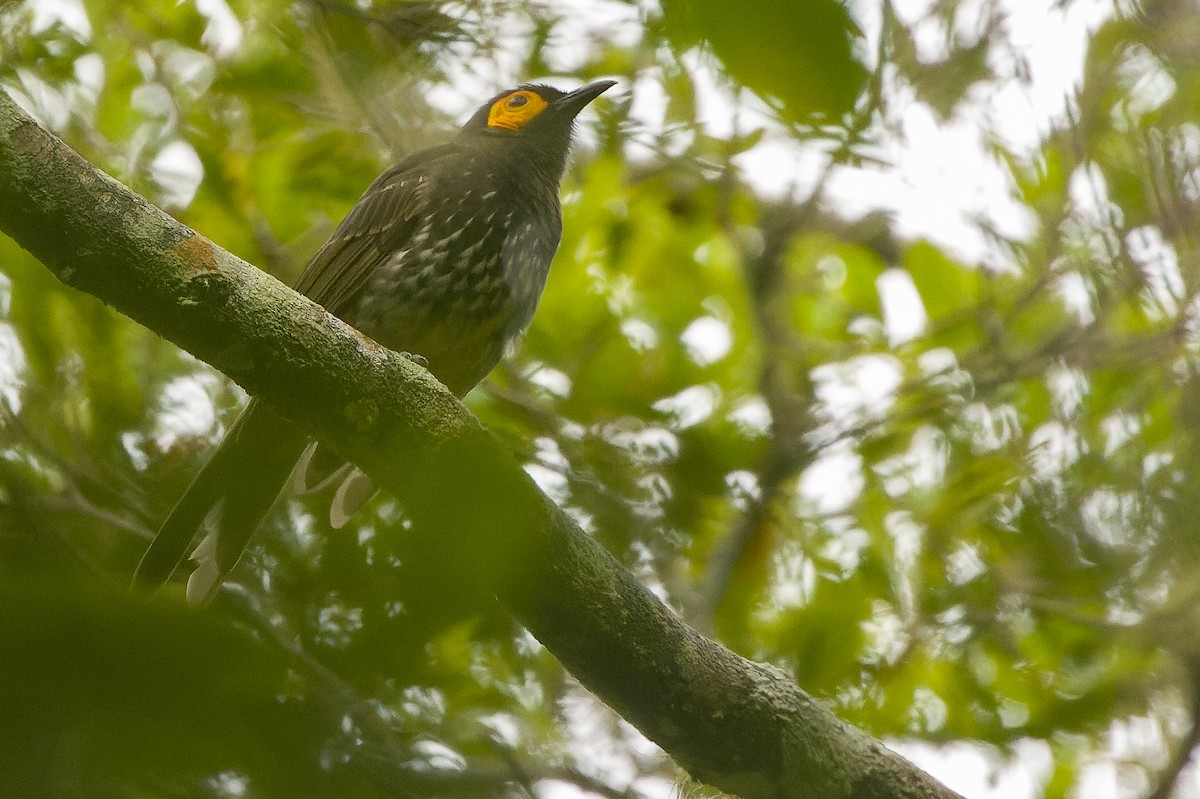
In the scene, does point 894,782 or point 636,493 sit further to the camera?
point 636,493

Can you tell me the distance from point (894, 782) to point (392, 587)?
6.24 ft

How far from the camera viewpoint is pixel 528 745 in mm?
3246

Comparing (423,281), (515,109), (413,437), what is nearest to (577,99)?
(515,109)

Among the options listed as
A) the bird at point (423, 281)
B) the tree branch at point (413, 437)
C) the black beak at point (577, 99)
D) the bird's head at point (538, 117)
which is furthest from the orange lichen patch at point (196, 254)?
the black beak at point (577, 99)

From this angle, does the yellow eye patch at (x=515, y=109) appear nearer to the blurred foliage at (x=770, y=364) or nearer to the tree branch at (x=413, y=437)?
the blurred foliage at (x=770, y=364)

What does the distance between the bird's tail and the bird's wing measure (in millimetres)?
476

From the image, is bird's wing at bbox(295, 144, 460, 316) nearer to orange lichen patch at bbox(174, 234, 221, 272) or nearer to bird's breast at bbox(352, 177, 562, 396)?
bird's breast at bbox(352, 177, 562, 396)

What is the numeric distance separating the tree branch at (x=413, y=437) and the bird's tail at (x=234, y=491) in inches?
28.3

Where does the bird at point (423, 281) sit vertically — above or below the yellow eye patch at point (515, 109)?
below

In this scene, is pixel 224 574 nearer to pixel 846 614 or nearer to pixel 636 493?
pixel 636 493

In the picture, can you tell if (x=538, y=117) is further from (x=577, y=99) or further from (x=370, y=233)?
(x=370, y=233)

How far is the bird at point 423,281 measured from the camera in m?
3.33

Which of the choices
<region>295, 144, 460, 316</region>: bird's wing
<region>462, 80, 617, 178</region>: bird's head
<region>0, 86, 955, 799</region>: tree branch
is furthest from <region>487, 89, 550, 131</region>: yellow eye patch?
<region>0, 86, 955, 799</region>: tree branch

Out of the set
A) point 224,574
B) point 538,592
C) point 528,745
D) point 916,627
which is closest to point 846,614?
point 916,627
